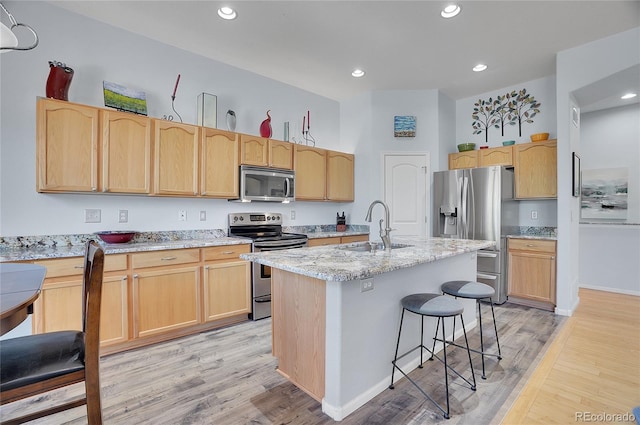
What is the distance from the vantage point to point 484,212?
4.05 metres

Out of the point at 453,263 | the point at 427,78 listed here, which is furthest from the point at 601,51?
the point at 453,263

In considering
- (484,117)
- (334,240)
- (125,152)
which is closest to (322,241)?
(334,240)

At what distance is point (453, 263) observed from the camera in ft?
9.11

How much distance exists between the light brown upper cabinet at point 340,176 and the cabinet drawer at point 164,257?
2.23 m

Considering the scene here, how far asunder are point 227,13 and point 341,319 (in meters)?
2.80

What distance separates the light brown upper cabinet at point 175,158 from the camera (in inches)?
118

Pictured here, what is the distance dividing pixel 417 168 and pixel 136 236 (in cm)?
384

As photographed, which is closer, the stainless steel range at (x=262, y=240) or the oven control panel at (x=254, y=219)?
the stainless steel range at (x=262, y=240)

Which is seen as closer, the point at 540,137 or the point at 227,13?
the point at 227,13

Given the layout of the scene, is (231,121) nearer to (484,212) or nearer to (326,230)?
(326,230)

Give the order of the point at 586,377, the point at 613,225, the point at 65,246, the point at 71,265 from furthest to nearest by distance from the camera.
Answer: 1. the point at 613,225
2. the point at 65,246
3. the point at 71,265
4. the point at 586,377

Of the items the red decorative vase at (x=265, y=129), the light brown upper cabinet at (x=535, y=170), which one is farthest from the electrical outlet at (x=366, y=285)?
the light brown upper cabinet at (x=535, y=170)

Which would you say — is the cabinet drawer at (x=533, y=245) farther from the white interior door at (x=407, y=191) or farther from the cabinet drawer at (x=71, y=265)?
the cabinet drawer at (x=71, y=265)

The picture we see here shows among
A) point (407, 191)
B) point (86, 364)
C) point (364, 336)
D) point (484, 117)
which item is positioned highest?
point (484, 117)
